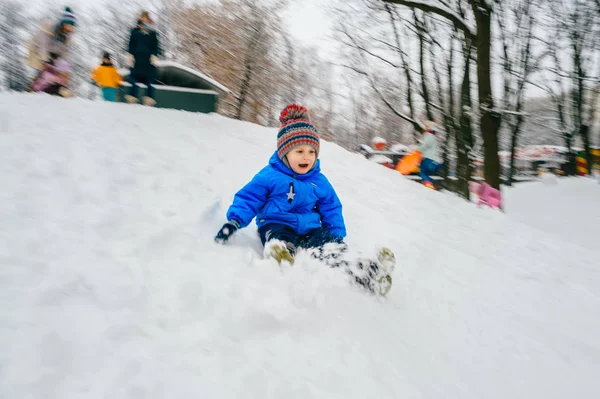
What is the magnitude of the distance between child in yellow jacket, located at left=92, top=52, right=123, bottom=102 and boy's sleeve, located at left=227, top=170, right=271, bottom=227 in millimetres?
6763

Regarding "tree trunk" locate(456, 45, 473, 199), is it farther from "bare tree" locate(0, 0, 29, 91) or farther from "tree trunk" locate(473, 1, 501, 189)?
"bare tree" locate(0, 0, 29, 91)

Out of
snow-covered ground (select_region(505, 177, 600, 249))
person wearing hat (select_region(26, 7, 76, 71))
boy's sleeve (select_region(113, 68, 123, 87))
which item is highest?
person wearing hat (select_region(26, 7, 76, 71))

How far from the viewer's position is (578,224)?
37.9 ft

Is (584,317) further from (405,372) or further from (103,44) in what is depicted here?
(103,44)

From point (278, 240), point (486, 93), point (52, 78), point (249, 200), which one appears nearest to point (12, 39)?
point (52, 78)

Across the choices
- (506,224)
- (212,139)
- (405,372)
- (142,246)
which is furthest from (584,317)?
(212,139)

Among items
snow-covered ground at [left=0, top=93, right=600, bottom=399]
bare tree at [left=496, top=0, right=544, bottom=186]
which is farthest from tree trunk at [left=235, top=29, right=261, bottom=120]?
snow-covered ground at [left=0, top=93, right=600, bottom=399]

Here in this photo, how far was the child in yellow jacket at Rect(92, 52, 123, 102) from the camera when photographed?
8.23 metres

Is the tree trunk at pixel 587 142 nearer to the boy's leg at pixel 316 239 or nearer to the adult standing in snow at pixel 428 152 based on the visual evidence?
the adult standing in snow at pixel 428 152

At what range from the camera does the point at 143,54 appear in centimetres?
786

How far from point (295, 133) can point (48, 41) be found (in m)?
6.76

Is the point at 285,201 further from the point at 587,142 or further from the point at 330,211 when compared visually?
the point at 587,142

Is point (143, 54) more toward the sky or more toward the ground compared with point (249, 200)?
more toward the sky

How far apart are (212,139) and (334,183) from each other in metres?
2.17
